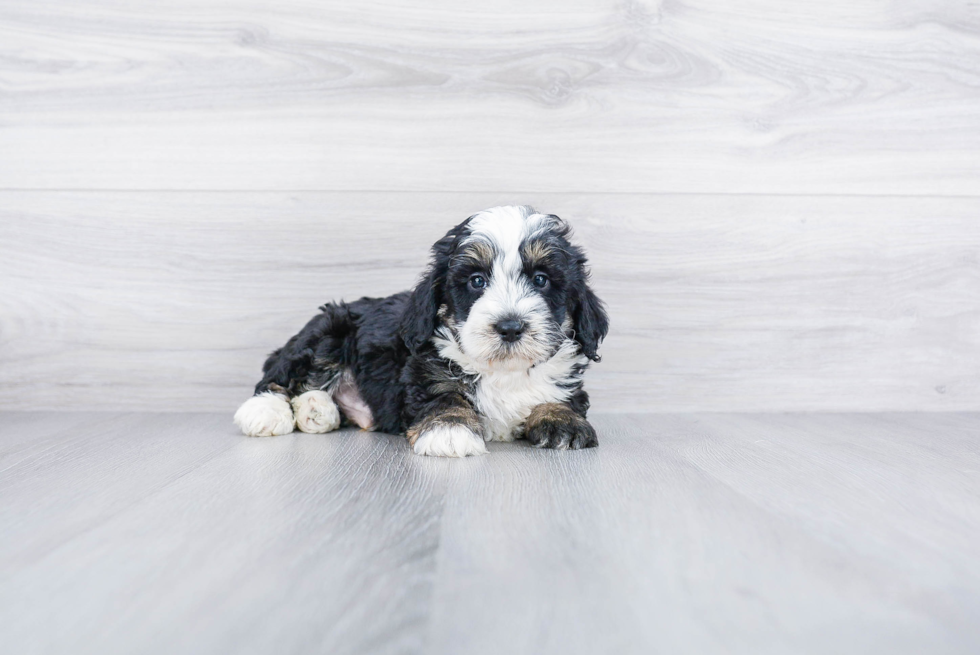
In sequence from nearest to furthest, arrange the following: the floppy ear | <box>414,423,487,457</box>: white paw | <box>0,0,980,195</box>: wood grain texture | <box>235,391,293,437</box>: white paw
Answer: <box>414,423,487,457</box>: white paw
the floppy ear
<box>235,391,293,437</box>: white paw
<box>0,0,980,195</box>: wood grain texture

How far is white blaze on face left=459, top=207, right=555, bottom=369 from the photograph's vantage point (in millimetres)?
2094

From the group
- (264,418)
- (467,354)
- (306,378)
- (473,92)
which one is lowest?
(264,418)

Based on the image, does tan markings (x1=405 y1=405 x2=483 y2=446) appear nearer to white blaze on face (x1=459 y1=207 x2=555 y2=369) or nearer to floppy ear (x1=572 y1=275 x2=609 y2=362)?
white blaze on face (x1=459 y1=207 x2=555 y2=369)

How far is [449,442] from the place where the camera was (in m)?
2.06

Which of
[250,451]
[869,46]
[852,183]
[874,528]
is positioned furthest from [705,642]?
[869,46]

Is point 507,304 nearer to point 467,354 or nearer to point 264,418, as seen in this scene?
point 467,354

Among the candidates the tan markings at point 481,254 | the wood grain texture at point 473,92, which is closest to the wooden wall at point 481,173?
the wood grain texture at point 473,92

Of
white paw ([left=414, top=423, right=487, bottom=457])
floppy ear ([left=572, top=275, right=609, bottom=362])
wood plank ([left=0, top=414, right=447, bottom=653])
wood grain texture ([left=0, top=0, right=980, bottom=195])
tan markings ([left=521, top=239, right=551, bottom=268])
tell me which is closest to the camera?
wood plank ([left=0, top=414, right=447, bottom=653])

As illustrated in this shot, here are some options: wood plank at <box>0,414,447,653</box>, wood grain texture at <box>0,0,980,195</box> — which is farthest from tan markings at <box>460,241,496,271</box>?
wood grain texture at <box>0,0,980,195</box>

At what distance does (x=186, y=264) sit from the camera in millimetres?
3049

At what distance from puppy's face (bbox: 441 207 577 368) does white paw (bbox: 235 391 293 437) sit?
0.68 metres

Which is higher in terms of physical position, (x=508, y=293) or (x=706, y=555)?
(x=508, y=293)

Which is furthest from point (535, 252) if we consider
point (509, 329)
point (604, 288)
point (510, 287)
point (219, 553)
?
point (219, 553)

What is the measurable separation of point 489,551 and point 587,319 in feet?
3.93
